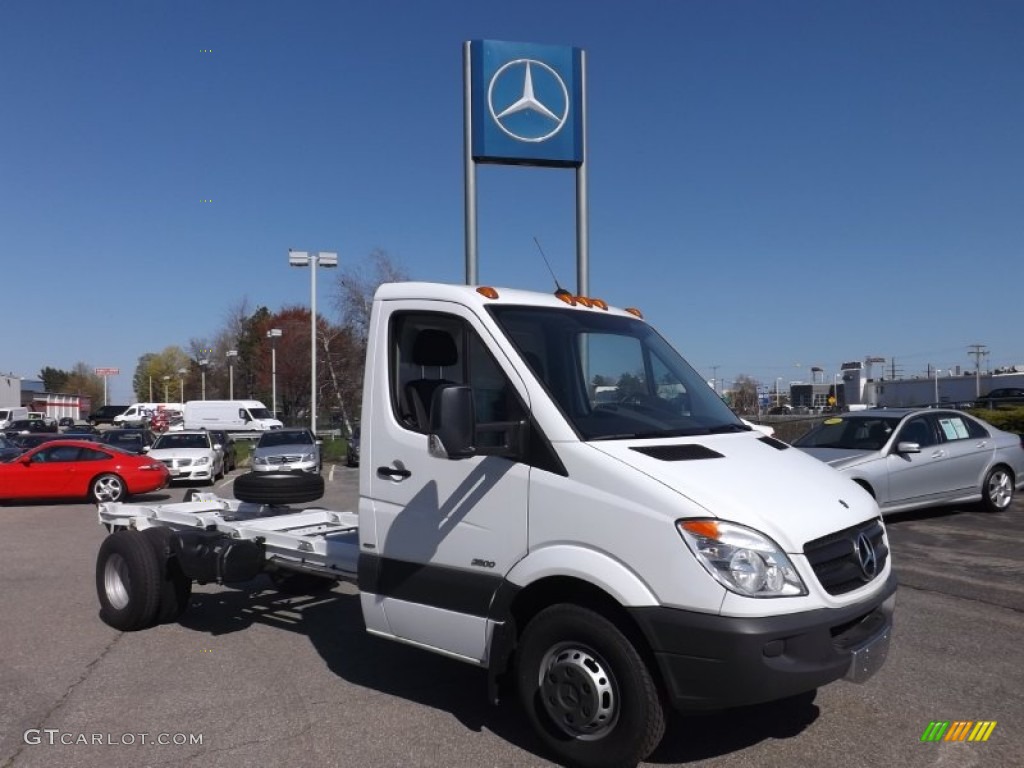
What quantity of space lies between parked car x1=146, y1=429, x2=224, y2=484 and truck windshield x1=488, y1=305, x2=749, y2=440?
1960 cm

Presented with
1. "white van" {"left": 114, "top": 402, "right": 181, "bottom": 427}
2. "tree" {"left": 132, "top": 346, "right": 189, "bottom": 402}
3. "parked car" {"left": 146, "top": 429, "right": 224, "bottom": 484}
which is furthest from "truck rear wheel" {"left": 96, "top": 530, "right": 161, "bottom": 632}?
"tree" {"left": 132, "top": 346, "right": 189, "bottom": 402}

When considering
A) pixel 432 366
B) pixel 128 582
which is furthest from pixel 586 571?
pixel 128 582

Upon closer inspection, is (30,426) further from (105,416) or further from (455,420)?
(455,420)

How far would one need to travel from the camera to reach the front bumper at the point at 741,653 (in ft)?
12.1

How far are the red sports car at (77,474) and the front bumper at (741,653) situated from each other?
17.2m

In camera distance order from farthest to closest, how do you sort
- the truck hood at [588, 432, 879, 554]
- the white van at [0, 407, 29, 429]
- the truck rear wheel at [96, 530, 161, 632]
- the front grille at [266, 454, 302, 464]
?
the white van at [0, 407, 29, 429], the front grille at [266, 454, 302, 464], the truck rear wheel at [96, 530, 161, 632], the truck hood at [588, 432, 879, 554]

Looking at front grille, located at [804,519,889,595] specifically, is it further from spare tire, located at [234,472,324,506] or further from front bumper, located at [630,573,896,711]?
spare tire, located at [234,472,324,506]

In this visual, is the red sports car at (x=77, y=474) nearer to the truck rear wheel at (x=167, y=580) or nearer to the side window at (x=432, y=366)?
the truck rear wheel at (x=167, y=580)

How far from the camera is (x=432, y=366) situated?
5121 millimetres

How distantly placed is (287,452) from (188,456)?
8.42 ft

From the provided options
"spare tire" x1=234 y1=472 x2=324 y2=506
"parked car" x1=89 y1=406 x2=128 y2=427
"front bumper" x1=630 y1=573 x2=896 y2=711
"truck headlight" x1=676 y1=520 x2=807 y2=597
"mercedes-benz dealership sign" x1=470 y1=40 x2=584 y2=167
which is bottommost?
"parked car" x1=89 y1=406 x2=128 y2=427

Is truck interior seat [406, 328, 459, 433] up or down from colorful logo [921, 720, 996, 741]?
up

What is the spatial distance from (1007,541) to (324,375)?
45.0m

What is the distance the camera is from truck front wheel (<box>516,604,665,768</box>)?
3.92 m
